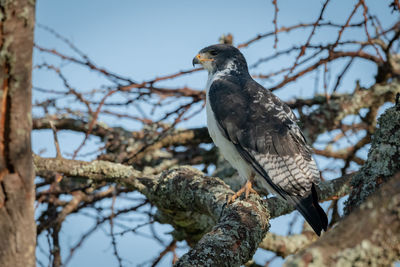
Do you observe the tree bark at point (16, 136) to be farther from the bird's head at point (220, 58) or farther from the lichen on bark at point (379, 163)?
the bird's head at point (220, 58)

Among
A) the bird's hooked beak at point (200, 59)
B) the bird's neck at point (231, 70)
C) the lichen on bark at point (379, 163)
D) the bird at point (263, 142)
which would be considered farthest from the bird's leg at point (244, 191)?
the bird's hooked beak at point (200, 59)

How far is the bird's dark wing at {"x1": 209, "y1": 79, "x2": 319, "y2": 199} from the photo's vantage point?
392cm

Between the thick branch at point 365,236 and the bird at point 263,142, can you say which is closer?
the thick branch at point 365,236

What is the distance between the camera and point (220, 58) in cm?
550

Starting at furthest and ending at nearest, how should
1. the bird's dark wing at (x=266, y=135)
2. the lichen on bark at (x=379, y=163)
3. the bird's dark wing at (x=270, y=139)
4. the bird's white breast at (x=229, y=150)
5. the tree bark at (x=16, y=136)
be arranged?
1. the bird's white breast at (x=229, y=150)
2. the bird's dark wing at (x=266, y=135)
3. the bird's dark wing at (x=270, y=139)
4. the lichen on bark at (x=379, y=163)
5. the tree bark at (x=16, y=136)

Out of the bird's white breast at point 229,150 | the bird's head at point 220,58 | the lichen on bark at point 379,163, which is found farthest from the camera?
the bird's head at point 220,58

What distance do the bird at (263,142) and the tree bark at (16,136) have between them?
2.03 m

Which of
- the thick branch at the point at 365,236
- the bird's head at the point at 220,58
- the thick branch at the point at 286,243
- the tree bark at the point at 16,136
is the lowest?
the thick branch at the point at 365,236

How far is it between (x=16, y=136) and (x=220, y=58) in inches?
153

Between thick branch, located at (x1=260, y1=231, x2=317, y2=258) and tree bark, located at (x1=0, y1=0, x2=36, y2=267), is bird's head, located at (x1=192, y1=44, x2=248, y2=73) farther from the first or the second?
tree bark, located at (x1=0, y1=0, x2=36, y2=267)

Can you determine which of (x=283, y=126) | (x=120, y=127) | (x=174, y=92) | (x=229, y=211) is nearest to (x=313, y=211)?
(x=229, y=211)

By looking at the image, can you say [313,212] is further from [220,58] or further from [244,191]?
[220,58]

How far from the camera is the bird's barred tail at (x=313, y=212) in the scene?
3.52m

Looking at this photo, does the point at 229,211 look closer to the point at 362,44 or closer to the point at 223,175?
the point at 223,175
